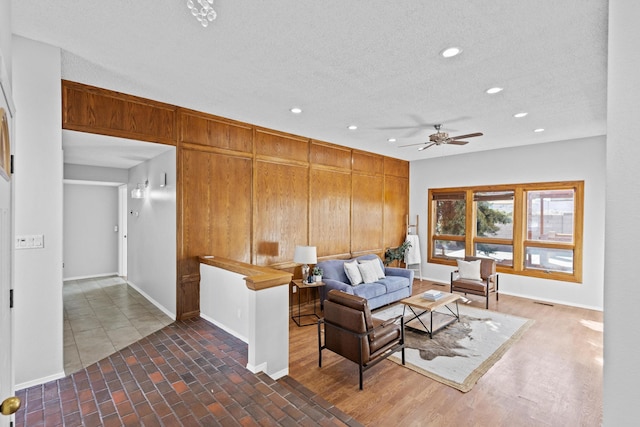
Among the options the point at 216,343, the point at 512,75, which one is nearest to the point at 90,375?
the point at 216,343

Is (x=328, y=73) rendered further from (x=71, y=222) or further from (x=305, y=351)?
(x=71, y=222)

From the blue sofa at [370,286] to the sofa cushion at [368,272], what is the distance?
94mm

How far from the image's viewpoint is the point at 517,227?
20.6 feet

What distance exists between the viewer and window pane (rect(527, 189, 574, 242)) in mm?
5793

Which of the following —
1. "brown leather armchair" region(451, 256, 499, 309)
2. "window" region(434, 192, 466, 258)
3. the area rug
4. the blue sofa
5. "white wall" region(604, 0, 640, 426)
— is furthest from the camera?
"window" region(434, 192, 466, 258)

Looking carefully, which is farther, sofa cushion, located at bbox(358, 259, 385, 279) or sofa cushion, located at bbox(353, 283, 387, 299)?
sofa cushion, located at bbox(358, 259, 385, 279)

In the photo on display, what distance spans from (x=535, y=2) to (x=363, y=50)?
1229 mm

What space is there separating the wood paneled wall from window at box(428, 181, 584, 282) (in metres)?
1.97

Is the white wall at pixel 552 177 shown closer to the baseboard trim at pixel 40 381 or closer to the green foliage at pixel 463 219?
the green foliage at pixel 463 219

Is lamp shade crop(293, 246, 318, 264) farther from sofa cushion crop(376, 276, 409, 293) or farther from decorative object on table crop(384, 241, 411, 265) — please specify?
decorative object on table crop(384, 241, 411, 265)

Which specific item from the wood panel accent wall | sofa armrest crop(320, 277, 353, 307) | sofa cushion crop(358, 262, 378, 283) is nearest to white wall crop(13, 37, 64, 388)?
the wood panel accent wall

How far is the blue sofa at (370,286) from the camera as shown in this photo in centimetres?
484

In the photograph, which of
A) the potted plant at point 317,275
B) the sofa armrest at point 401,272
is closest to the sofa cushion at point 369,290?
the potted plant at point 317,275

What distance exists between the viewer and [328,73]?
306cm
